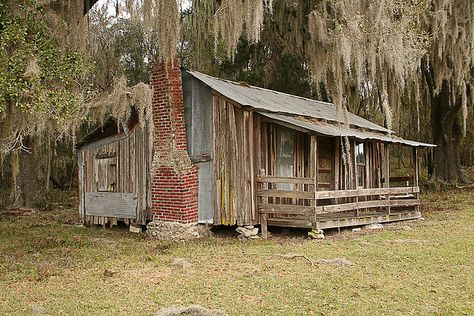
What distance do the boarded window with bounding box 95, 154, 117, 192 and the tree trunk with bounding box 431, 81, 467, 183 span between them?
14227 millimetres

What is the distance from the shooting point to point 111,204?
1373cm

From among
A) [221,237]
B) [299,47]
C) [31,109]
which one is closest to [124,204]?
[221,237]

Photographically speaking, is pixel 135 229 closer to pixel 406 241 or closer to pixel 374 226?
pixel 374 226

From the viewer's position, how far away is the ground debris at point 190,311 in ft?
18.5

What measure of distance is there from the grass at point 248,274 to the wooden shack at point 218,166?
0.72 metres

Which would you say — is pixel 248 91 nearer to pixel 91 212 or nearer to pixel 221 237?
pixel 221 237

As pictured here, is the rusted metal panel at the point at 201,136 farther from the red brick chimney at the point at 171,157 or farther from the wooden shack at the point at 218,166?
the red brick chimney at the point at 171,157

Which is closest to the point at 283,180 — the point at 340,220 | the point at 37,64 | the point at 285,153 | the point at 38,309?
the point at 285,153

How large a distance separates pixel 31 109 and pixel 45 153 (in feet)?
53.1

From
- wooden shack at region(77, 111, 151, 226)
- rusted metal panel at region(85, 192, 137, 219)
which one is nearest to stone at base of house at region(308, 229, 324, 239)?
wooden shack at region(77, 111, 151, 226)

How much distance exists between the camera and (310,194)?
36.6 ft

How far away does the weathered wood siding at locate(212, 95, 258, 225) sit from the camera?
11.7 m

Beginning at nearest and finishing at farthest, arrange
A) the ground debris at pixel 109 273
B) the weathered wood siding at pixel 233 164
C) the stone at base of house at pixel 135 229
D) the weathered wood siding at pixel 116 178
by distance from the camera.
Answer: the ground debris at pixel 109 273 < the weathered wood siding at pixel 233 164 < the weathered wood siding at pixel 116 178 < the stone at base of house at pixel 135 229

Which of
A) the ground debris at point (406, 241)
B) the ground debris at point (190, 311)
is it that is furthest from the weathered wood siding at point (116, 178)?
the ground debris at point (190, 311)
